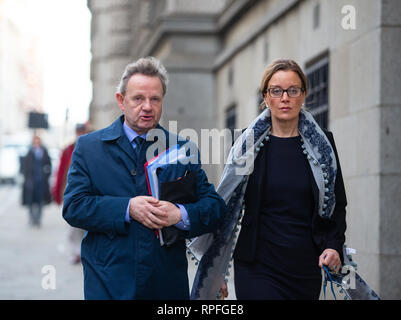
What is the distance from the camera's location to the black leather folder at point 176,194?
357 cm

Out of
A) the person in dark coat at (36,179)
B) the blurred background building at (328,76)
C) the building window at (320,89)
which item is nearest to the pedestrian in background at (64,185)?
the blurred background building at (328,76)

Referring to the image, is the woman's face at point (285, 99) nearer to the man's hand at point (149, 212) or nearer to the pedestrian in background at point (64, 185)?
the man's hand at point (149, 212)

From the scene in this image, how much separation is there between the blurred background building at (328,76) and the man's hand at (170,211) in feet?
4.84

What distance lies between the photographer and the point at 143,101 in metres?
3.70

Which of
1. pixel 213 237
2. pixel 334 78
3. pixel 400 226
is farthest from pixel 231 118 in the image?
pixel 213 237

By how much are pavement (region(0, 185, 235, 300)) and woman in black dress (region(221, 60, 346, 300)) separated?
2.54m

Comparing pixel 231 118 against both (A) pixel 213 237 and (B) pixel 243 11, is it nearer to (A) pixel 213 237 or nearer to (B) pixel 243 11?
(B) pixel 243 11

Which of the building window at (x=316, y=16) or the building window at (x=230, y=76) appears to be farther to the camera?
the building window at (x=230, y=76)

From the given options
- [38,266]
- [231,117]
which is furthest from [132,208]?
[231,117]

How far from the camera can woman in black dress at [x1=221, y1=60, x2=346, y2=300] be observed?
13.1ft

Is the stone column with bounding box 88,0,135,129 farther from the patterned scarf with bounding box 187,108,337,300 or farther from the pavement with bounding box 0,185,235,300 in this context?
the patterned scarf with bounding box 187,108,337,300

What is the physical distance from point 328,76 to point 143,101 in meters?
4.99
